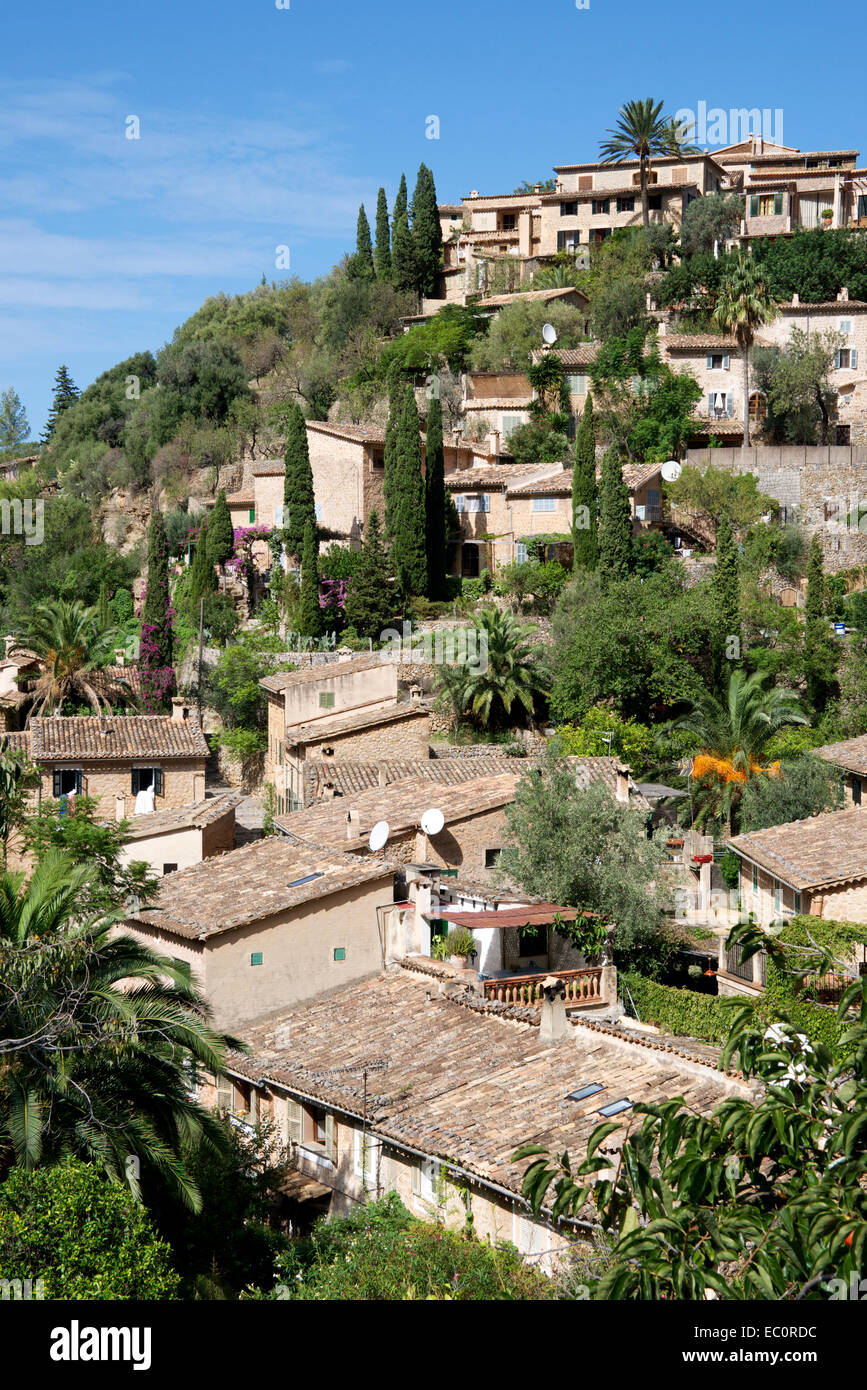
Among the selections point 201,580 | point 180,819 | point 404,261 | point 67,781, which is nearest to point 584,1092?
point 180,819

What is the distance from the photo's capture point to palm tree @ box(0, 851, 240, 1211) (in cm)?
1141

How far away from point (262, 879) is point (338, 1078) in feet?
19.4

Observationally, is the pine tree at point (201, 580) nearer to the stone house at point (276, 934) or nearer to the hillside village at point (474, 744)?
the hillside village at point (474, 744)

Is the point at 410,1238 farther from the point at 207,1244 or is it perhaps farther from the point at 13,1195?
the point at 13,1195

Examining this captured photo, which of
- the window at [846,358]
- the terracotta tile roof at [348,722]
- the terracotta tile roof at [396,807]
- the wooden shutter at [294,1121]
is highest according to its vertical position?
the window at [846,358]

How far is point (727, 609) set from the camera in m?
39.7

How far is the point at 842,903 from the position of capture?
72.8 feet

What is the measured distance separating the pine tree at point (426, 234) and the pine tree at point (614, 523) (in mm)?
33337

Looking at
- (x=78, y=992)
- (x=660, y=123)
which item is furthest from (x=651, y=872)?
(x=660, y=123)

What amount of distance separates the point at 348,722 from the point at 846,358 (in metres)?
33.8

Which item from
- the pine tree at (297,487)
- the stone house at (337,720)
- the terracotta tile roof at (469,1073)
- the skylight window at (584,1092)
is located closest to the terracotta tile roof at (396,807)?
the stone house at (337,720)

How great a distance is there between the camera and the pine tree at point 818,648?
40.2m

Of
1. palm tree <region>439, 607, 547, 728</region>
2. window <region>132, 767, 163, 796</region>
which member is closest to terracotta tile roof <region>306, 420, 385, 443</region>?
palm tree <region>439, 607, 547, 728</region>

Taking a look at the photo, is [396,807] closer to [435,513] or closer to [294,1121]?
[294,1121]
